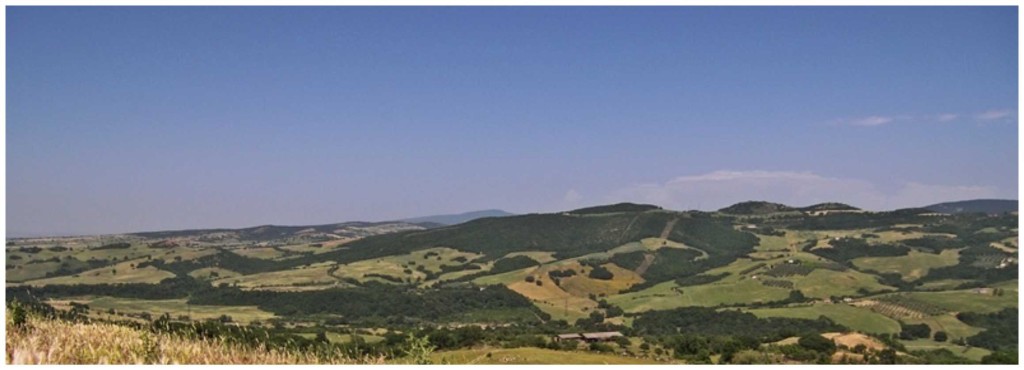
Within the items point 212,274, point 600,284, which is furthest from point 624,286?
point 212,274

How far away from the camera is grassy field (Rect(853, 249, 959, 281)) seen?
14338 cm

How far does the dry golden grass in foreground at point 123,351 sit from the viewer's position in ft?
20.0

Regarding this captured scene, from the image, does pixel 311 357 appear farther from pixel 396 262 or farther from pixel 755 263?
pixel 396 262

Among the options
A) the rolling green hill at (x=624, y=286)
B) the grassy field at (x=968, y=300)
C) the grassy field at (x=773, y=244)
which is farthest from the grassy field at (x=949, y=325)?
the grassy field at (x=773, y=244)

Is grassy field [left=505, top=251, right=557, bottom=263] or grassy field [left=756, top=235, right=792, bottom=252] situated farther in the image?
grassy field [left=505, top=251, right=557, bottom=263]

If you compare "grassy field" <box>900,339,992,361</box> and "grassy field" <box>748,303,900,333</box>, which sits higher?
"grassy field" <box>748,303,900,333</box>

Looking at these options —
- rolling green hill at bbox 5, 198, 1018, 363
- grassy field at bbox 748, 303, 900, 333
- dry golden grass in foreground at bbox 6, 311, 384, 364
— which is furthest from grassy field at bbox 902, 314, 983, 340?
dry golden grass in foreground at bbox 6, 311, 384, 364

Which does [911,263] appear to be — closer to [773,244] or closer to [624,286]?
[773,244]

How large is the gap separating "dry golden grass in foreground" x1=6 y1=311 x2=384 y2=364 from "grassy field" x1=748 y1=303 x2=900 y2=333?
307 feet

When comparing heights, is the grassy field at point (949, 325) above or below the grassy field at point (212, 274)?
below

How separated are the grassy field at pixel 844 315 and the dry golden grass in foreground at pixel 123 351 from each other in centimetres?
9355

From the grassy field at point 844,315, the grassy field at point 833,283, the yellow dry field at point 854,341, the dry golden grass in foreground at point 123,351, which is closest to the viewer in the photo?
the dry golden grass in foreground at point 123,351

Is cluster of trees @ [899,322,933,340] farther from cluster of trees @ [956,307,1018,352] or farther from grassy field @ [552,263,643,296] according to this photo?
grassy field @ [552,263,643,296]

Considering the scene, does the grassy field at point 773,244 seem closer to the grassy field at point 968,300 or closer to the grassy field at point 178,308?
the grassy field at point 968,300
